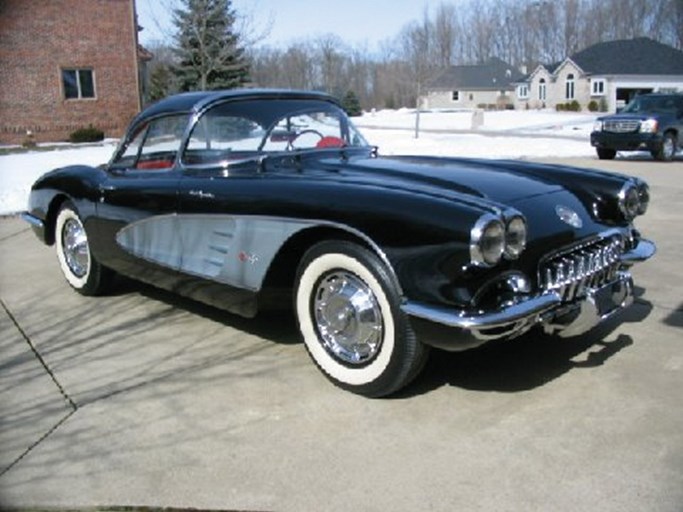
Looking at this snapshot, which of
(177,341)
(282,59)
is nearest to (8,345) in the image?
(177,341)

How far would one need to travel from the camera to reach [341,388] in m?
3.49

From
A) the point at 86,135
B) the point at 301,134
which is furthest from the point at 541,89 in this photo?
the point at 301,134

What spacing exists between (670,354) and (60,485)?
3.11 metres

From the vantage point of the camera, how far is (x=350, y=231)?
10.7 ft

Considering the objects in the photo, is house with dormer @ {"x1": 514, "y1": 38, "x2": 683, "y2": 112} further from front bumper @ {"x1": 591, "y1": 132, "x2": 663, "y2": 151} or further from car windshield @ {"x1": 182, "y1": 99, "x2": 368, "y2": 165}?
car windshield @ {"x1": 182, "y1": 99, "x2": 368, "y2": 165}

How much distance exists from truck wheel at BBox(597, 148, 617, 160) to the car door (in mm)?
13871

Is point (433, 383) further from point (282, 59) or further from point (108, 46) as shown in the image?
point (282, 59)

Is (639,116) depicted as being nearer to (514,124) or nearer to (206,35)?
(206,35)

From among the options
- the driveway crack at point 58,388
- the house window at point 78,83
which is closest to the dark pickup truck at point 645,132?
the driveway crack at point 58,388

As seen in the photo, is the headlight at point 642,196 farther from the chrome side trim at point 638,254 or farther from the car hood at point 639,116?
the car hood at point 639,116

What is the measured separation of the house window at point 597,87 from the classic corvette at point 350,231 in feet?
184

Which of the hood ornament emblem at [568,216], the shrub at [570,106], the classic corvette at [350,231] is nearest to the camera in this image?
the classic corvette at [350,231]

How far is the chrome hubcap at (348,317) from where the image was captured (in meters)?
3.32

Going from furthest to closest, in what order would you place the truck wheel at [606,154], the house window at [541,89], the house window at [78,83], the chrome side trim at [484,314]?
the house window at [541,89] < the house window at [78,83] < the truck wheel at [606,154] < the chrome side trim at [484,314]
